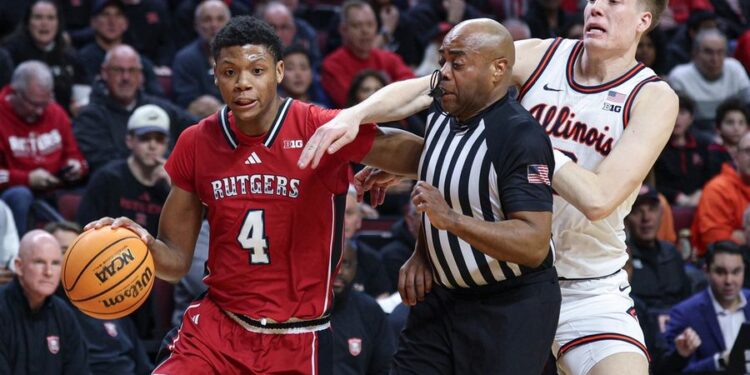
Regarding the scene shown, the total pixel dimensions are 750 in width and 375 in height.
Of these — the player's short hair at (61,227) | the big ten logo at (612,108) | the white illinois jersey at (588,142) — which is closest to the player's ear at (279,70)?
the white illinois jersey at (588,142)

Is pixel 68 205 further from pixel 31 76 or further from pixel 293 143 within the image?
pixel 293 143

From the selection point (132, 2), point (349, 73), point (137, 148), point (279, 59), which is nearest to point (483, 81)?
point (279, 59)

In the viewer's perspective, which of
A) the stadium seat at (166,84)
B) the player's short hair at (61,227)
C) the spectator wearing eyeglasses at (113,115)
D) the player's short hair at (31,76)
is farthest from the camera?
the stadium seat at (166,84)

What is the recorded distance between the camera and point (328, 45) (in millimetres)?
13758

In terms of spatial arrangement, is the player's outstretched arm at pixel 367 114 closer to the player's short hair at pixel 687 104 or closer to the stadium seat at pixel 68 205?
the stadium seat at pixel 68 205

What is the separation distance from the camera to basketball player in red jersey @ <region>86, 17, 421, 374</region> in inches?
191

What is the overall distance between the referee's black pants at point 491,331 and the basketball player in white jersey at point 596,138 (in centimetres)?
21

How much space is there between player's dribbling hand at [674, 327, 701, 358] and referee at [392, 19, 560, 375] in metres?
4.41

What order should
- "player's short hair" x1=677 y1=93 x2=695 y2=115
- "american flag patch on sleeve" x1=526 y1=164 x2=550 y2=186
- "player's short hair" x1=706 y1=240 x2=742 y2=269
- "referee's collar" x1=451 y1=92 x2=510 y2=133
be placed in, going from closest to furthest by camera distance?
"american flag patch on sleeve" x1=526 y1=164 x2=550 y2=186 → "referee's collar" x1=451 y1=92 x2=510 y2=133 → "player's short hair" x1=706 y1=240 x2=742 y2=269 → "player's short hair" x1=677 y1=93 x2=695 y2=115

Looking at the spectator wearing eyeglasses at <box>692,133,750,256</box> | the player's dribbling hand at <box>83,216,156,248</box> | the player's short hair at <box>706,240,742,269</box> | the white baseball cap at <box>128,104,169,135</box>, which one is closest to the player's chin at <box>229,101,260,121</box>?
the player's dribbling hand at <box>83,216,156,248</box>

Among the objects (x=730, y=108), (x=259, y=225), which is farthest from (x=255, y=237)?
(x=730, y=108)

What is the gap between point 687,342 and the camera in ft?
28.8

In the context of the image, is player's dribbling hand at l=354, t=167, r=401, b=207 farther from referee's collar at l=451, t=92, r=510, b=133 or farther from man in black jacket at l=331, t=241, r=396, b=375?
man in black jacket at l=331, t=241, r=396, b=375

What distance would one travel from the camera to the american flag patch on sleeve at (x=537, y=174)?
4.44 meters
